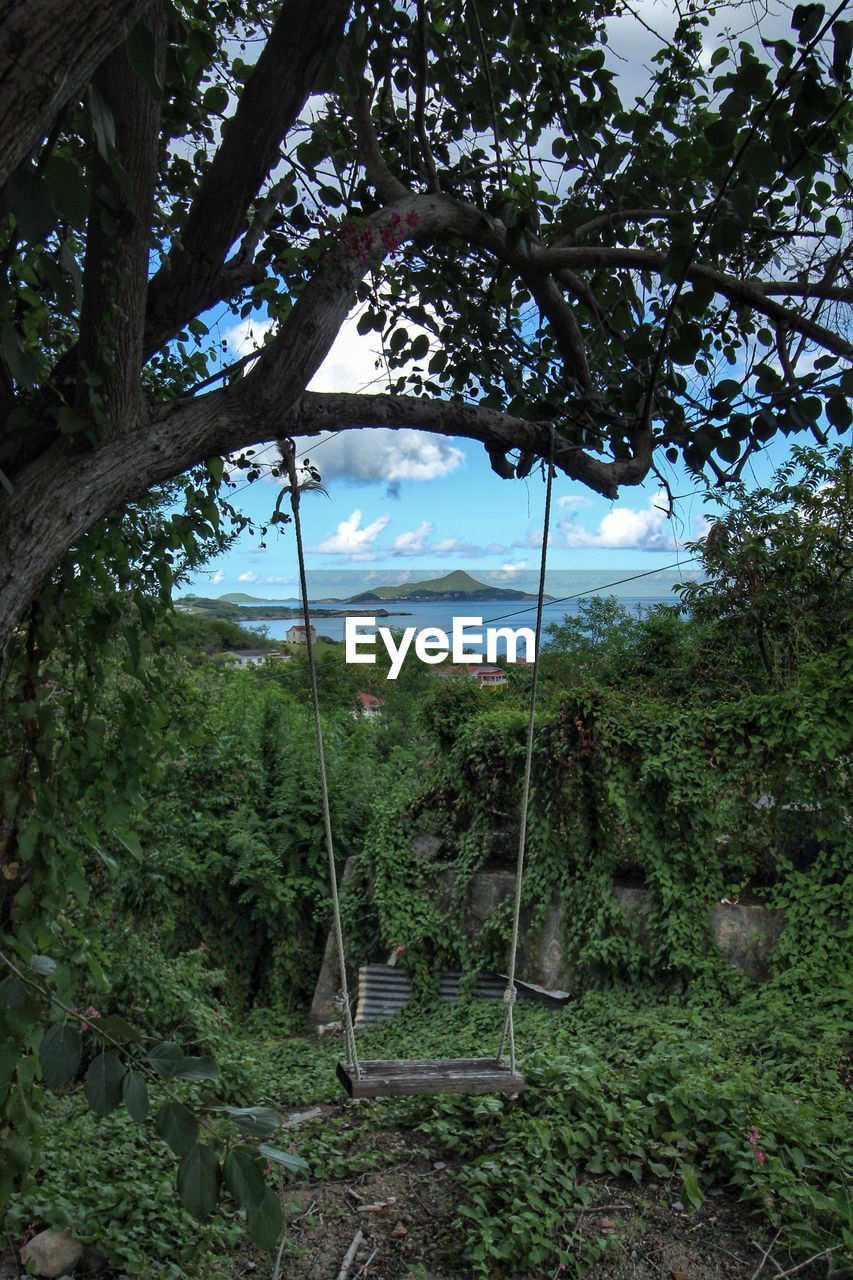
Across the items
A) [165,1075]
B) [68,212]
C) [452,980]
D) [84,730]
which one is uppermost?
[68,212]

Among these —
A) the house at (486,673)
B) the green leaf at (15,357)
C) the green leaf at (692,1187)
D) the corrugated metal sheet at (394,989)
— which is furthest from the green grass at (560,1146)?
the house at (486,673)

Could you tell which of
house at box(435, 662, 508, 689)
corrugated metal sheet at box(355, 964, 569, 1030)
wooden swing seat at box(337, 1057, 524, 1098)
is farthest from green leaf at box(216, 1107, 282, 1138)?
house at box(435, 662, 508, 689)

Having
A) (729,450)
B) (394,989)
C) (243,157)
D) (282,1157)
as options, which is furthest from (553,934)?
(282,1157)

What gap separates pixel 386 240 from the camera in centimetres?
235

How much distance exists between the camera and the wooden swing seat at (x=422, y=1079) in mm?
2703

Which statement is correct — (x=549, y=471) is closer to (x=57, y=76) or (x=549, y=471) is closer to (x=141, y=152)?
(x=141, y=152)

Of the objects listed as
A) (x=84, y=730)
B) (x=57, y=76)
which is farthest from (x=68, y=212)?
(x=84, y=730)

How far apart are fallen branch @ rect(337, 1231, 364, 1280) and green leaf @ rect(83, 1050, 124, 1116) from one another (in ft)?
6.58

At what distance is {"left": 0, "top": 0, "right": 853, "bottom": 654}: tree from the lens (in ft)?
5.93

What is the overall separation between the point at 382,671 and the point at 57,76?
12259mm

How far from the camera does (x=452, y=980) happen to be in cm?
698

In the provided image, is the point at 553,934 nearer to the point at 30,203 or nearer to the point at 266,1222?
the point at 266,1222

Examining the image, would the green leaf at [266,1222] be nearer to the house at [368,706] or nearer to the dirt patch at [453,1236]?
the dirt patch at [453,1236]

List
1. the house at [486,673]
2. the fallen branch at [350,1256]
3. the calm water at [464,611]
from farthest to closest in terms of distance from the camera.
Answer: the house at [486,673] < the calm water at [464,611] < the fallen branch at [350,1256]
